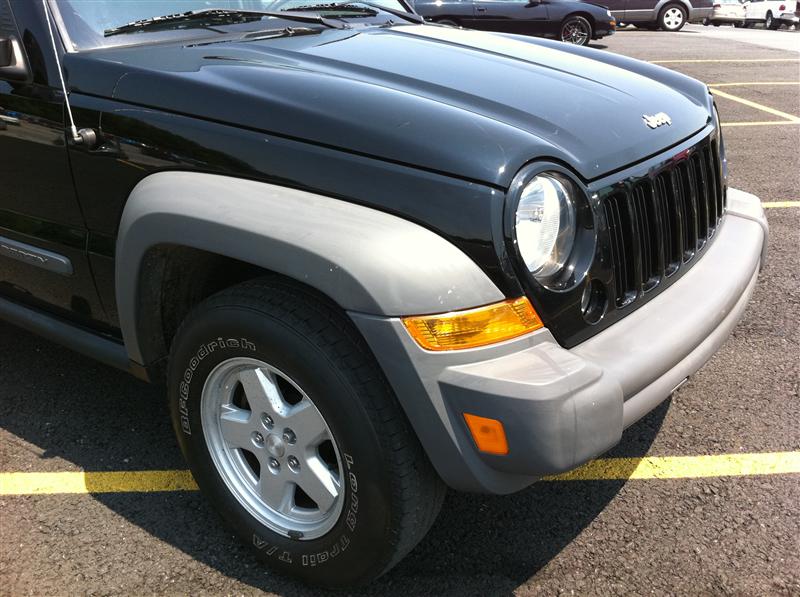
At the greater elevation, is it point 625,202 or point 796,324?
point 625,202

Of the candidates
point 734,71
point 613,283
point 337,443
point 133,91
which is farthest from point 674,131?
point 734,71

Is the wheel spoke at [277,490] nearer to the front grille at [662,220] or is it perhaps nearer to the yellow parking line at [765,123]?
the front grille at [662,220]

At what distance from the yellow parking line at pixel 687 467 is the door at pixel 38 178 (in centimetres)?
174

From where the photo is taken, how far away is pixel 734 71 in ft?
37.4

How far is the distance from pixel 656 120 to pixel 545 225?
712 millimetres

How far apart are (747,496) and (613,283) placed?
1.06 meters

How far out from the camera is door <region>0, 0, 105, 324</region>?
7.80 ft

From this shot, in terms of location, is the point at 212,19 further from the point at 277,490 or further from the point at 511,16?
the point at 511,16

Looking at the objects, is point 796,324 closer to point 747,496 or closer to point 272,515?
point 747,496

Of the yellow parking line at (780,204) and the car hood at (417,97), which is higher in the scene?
the car hood at (417,97)

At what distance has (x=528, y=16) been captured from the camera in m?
13.8

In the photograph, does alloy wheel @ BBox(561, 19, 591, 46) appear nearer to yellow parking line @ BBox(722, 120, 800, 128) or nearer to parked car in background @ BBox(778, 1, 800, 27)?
yellow parking line @ BBox(722, 120, 800, 128)

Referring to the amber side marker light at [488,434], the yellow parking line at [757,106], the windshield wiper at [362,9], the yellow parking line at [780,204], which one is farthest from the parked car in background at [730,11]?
the amber side marker light at [488,434]

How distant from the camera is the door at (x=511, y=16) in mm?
13312
